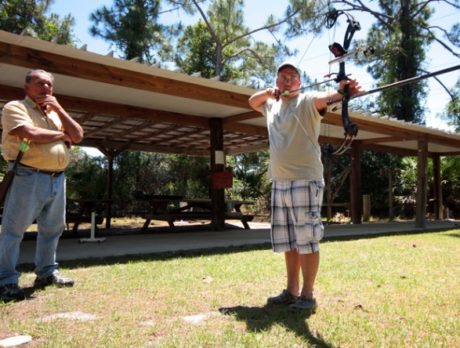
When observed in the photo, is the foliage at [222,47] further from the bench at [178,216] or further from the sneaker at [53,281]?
the sneaker at [53,281]

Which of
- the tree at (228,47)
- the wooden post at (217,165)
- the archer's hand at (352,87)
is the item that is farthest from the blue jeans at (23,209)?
the tree at (228,47)

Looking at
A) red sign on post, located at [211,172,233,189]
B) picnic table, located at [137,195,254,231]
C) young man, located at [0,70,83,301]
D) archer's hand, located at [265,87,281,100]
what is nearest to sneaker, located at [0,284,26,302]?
young man, located at [0,70,83,301]

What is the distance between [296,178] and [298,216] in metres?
0.26

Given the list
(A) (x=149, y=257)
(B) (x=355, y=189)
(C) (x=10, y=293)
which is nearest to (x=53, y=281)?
(C) (x=10, y=293)

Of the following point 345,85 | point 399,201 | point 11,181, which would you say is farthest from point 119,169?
point 345,85

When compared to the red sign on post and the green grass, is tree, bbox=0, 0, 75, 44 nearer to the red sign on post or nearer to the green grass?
the red sign on post

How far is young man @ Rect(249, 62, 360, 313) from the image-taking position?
304 centimetres

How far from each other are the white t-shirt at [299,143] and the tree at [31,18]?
15834 millimetres

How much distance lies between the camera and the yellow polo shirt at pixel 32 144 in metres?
3.28

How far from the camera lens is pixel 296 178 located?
10.0ft

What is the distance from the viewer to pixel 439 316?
2.93 m

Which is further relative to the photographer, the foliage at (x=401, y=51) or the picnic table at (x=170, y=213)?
the foliage at (x=401, y=51)

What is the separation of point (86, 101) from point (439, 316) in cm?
689

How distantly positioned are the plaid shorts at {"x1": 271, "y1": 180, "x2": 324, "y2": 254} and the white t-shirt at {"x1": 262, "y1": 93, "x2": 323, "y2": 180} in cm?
7
